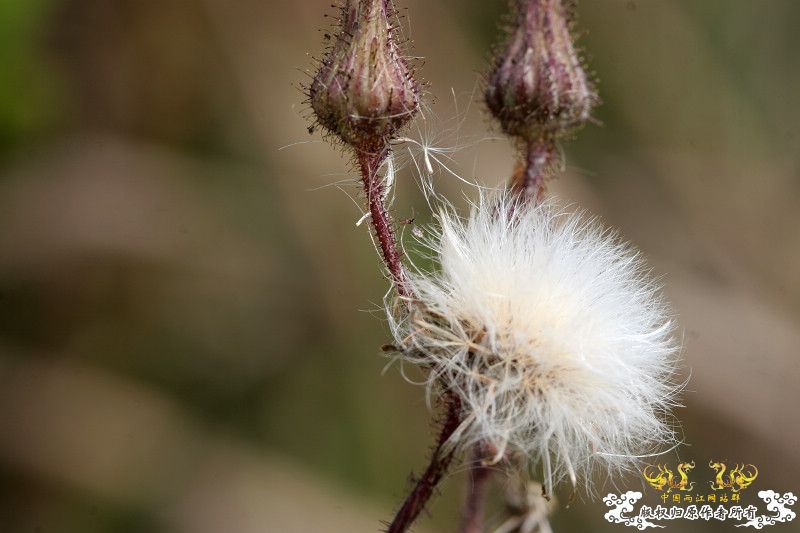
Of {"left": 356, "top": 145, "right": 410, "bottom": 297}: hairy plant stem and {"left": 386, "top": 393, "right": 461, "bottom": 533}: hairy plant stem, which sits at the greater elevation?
{"left": 356, "top": 145, "right": 410, "bottom": 297}: hairy plant stem

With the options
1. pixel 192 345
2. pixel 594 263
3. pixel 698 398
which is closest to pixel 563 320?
pixel 594 263

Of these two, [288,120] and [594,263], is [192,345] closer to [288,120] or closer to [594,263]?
[288,120]

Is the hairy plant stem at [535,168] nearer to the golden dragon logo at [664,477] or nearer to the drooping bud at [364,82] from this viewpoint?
the drooping bud at [364,82]

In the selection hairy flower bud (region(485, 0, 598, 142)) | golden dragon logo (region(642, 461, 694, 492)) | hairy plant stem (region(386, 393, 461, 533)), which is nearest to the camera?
hairy plant stem (region(386, 393, 461, 533))

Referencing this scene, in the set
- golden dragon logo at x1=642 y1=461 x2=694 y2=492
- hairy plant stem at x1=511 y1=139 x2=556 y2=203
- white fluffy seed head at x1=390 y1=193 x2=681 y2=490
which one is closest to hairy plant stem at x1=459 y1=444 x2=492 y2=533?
white fluffy seed head at x1=390 y1=193 x2=681 y2=490

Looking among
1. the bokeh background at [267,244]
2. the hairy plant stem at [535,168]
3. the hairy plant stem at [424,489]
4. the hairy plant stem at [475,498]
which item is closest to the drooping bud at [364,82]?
the hairy plant stem at [535,168]

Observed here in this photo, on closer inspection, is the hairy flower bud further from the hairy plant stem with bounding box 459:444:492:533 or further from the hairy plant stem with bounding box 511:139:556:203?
the hairy plant stem with bounding box 459:444:492:533

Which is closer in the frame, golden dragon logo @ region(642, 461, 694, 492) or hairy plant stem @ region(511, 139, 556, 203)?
hairy plant stem @ region(511, 139, 556, 203)
